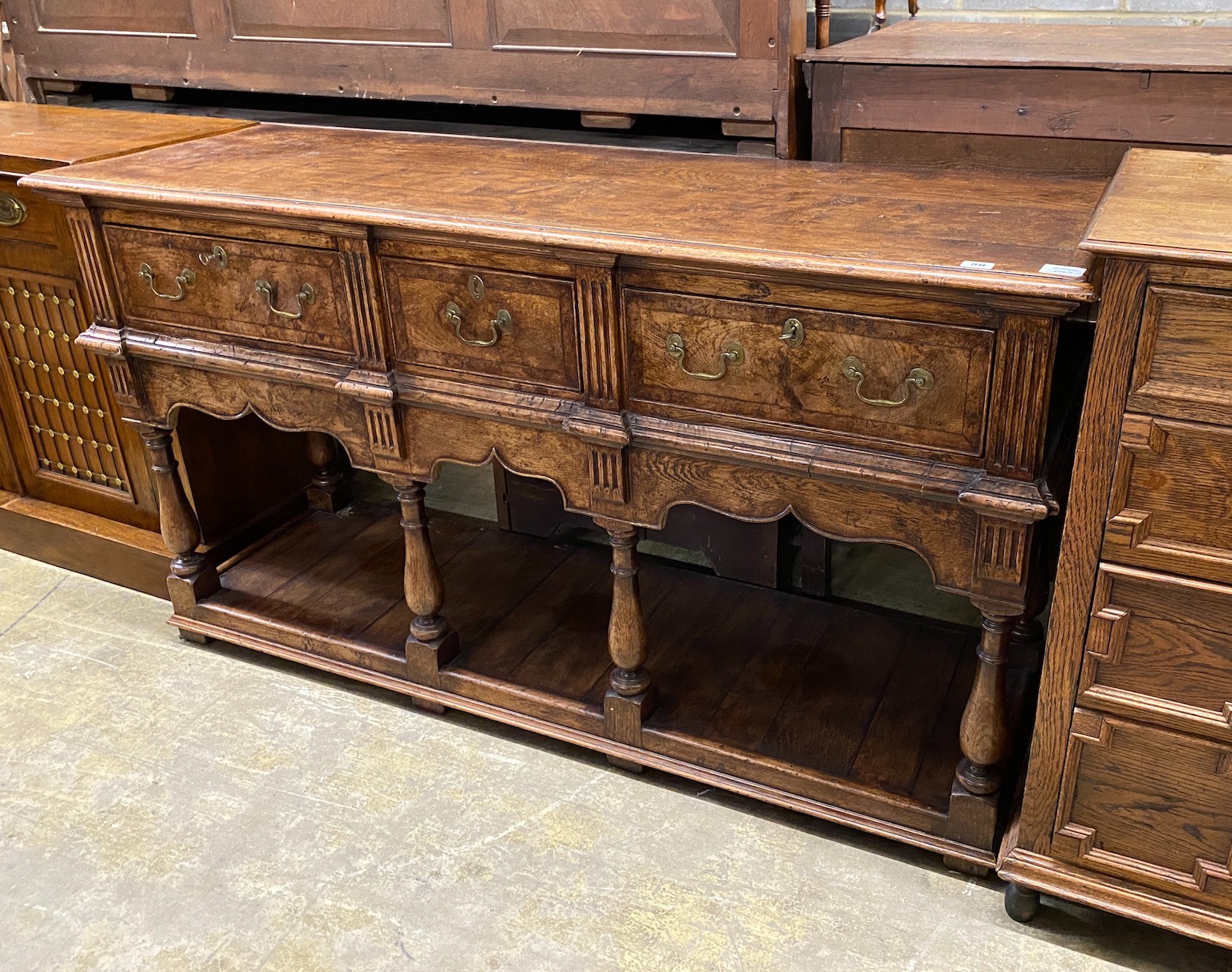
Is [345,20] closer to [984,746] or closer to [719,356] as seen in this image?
[719,356]

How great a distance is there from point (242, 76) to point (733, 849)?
2361mm

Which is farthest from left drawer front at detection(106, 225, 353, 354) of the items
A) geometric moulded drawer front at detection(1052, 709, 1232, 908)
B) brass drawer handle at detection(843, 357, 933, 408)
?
geometric moulded drawer front at detection(1052, 709, 1232, 908)

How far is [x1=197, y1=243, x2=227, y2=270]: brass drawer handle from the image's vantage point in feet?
7.59

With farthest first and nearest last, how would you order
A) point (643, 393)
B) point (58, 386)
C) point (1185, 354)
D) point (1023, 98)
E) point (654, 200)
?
point (58, 386) → point (1023, 98) → point (654, 200) → point (643, 393) → point (1185, 354)

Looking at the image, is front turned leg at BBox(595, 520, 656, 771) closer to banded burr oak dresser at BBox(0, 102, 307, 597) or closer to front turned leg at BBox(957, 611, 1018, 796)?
front turned leg at BBox(957, 611, 1018, 796)

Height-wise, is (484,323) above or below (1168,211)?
below

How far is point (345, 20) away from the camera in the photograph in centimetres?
291

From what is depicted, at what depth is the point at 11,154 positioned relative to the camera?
262 centimetres

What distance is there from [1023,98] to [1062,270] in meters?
0.79

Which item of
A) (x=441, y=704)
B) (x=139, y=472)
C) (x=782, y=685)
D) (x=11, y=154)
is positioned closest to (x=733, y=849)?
(x=782, y=685)

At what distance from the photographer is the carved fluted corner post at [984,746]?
191 centimetres

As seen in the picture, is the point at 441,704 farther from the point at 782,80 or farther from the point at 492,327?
the point at 782,80

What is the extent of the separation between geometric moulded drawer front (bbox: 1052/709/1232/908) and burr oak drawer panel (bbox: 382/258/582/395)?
1.04 meters

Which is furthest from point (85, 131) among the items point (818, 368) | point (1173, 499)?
point (1173, 499)
